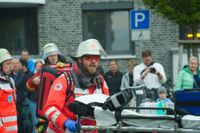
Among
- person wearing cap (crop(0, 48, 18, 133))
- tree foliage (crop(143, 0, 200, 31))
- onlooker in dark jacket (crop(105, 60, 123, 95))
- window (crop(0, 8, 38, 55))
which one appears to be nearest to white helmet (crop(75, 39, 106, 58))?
person wearing cap (crop(0, 48, 18, 133))

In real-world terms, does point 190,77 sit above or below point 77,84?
below

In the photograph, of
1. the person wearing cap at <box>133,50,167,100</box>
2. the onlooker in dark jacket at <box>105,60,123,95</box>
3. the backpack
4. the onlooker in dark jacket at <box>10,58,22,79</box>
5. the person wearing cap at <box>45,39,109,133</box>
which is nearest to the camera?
the person wearing cap at <box>45,39,109,133</box>

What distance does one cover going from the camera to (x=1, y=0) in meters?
23.3

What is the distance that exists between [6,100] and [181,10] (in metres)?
9.25

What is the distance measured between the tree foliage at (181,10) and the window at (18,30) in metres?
7.00

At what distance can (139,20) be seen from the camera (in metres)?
16.8

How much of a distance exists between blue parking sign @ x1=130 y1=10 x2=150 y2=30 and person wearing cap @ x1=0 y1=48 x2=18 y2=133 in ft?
23.3

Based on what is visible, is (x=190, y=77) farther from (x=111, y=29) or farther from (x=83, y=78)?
(x=111, y=29)

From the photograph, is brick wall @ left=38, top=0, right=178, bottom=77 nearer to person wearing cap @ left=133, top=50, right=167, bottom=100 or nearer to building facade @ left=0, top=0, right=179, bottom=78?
building facade @ left=0, top=0, right=179, bottom=78

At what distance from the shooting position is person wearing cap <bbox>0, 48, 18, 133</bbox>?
9477 millimetres

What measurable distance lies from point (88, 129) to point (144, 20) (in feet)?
34.7

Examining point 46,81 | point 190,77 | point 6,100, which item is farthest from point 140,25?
point 46,81

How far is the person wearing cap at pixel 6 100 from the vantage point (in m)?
9.48

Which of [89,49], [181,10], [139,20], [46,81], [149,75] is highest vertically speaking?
[181,10]
